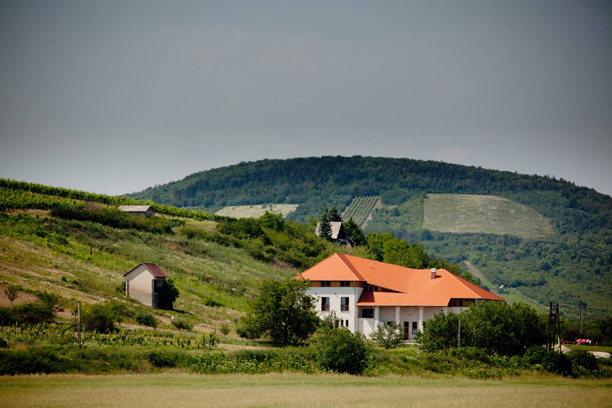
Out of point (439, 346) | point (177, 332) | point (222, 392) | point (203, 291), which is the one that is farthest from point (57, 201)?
point (222, 392)

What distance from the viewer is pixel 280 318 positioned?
206 feet

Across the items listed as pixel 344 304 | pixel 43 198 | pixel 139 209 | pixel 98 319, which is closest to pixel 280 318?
pixel 344 304

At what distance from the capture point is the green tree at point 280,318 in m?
62.7

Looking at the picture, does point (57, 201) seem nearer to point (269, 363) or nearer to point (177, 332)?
point (177, 332)

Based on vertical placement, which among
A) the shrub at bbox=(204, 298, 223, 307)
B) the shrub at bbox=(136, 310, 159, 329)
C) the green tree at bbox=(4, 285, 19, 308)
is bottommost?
the shrub at bbox=(136, 310, 159, 329)

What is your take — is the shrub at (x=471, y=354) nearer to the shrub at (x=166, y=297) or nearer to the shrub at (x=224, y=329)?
the shrub at (x=224, y=329)

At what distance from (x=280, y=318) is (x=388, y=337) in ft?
34.2

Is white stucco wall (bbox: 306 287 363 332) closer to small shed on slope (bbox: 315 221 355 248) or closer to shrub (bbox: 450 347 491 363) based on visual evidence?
shrub (bbox: 450 347 491 363)

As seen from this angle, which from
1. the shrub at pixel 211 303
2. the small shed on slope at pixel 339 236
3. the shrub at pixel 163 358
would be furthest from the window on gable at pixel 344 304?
the small shed on slope at pixel 339 236

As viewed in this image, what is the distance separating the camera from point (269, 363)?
4819 cm

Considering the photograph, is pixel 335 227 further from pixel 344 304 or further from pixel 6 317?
pixel 6 317

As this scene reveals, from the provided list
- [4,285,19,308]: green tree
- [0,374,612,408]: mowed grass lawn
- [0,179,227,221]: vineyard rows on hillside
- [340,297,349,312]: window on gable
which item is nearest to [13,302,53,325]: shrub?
[4,285,19,308]: green tree

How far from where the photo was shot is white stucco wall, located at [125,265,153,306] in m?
70.6

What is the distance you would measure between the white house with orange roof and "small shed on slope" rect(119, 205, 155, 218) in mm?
54665
